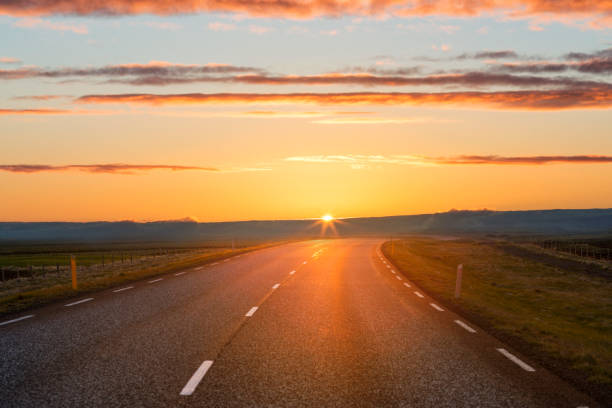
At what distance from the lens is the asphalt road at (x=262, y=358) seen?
566 centimetres

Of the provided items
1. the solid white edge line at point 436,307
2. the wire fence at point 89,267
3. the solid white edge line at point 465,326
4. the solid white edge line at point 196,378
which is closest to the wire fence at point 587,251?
the wire fence at point 89,267

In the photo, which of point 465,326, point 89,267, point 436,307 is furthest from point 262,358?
point 89,267

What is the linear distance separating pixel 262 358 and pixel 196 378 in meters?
1.27

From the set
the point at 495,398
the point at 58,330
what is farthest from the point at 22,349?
the point at 495,398

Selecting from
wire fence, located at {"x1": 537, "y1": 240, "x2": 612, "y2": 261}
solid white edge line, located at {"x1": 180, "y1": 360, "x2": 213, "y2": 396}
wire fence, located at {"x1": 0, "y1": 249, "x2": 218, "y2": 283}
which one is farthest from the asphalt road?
wire fence, located at {"x1": 537, "y1": 240, "x2": 612, "y2": 261}

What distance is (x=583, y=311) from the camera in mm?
17312

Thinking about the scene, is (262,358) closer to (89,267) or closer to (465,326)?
(465,326)

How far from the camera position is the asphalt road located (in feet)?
18.6

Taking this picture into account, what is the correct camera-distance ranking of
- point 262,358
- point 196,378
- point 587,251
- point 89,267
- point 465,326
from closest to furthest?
point 196,378 → point 262,358 → point 465,326 → point 89,267 → point 587,251

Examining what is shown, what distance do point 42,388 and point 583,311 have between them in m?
17.2

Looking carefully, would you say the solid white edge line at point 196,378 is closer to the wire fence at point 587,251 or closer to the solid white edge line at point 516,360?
the solid white edge line at point 516,360

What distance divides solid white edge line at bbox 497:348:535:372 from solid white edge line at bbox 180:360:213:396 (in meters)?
4.47

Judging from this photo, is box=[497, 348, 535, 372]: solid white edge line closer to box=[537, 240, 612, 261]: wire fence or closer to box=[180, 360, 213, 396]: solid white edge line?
box=[180, 360, 213, 396]: solid white edge line

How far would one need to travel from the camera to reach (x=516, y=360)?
24.6 feet
